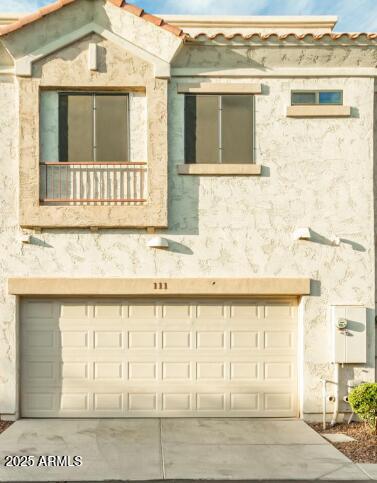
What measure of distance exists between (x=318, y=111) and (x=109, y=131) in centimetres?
448

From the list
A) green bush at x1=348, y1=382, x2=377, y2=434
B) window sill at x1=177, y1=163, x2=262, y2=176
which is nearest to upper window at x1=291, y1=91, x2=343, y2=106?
window sill at x1=177, y1=163, x2=262, y2=176

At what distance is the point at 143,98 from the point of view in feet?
32.4

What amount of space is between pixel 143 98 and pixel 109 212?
8.37ft

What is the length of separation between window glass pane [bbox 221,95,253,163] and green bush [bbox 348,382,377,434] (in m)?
5.11

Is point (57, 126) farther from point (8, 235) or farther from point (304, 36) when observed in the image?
point (304, 36)

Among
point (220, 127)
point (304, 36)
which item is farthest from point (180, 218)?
point (304, 36)

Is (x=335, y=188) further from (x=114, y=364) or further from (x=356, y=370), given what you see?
(x=114, y=364)

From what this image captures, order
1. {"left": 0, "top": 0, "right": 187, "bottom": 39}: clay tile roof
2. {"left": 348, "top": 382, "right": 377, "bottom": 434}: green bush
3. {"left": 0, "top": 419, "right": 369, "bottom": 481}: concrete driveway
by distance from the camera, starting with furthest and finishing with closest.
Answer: {"left": 0, "top": 0, "right": 187, "bottom": 39}: clay tile roof, {"left": 348, "top": 382, "right": 377, "bottom": 434}: green bush, {"left": 0, "top": 419, "right": 369, "bottom": 481}: concrete driveway

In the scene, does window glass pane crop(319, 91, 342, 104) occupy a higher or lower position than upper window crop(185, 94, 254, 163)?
higher

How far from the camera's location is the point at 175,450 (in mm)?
7969

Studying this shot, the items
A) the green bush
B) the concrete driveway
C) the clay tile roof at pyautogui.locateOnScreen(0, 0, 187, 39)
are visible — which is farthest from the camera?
the clay tile roof at pyautogui.locateOnScreen(0, 0, 187, 39)

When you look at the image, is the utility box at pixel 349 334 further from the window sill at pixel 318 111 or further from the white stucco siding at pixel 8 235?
the white stucco siding at pixel 8 235

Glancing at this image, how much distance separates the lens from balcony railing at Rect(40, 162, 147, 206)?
9.67 m

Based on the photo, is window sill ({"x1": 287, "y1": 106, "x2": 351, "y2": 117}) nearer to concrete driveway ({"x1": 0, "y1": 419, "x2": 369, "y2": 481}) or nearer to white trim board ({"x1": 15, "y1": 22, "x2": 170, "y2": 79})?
white trim board ({"x1": 15, "y1": 22, "x2": 170, "y2": 79})
